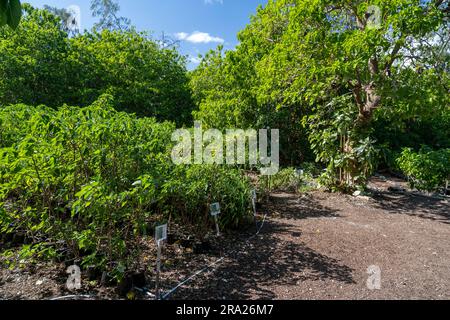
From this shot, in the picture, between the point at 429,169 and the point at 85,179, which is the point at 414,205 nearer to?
the point at 429,169

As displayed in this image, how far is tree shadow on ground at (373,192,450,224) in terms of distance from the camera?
5184 mm

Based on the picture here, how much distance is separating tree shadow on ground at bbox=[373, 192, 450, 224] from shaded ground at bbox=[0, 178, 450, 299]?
0.16m

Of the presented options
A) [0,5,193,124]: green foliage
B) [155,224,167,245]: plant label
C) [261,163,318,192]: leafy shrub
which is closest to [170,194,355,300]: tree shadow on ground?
[155,224,167,245]: plant label

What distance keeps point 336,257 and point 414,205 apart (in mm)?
3441

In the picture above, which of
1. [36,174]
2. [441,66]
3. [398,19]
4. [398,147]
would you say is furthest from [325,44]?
[398,147]

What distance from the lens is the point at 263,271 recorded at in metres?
2.90

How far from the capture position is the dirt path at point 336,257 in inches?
102

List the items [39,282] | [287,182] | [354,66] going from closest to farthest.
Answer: [39,282] → [354,66] → [287,182]

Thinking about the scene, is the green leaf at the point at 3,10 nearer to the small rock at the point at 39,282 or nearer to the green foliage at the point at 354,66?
the small rock at the point at 39,282

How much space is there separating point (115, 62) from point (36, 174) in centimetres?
912

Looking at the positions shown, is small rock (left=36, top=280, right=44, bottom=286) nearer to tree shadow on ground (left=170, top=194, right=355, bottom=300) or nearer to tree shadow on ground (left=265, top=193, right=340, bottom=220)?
tree shadow on ground (left=170, top=194, right=355, bottom=300)

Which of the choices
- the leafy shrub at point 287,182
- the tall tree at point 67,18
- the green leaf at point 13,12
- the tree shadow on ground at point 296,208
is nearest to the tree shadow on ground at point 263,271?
the tree shadow on ground at point 296,208

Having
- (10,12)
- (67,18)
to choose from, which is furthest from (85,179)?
(67,18)
